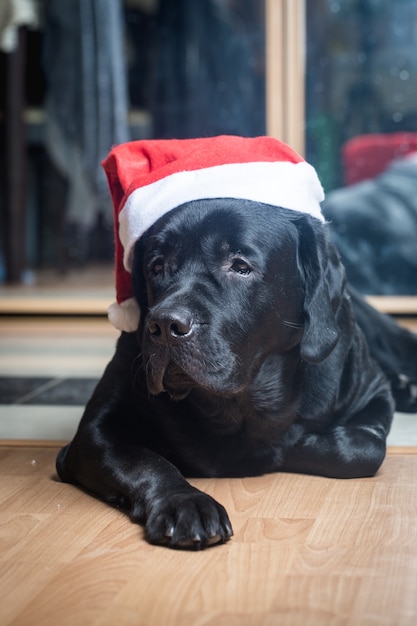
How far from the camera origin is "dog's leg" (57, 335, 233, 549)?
1326 millimetres

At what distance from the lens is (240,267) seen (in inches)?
62.3

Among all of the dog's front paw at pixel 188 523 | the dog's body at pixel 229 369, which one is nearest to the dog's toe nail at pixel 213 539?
the dog's front paw at pixel 188 523

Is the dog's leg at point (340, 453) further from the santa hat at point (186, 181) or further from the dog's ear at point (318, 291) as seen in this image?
the santa hat at point (186, 181)

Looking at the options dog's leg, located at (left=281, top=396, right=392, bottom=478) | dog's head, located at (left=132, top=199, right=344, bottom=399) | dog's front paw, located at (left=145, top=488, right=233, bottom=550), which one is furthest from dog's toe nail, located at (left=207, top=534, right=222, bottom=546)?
dog's leg, located at (left=281, top=396, right=392, bottom=478)

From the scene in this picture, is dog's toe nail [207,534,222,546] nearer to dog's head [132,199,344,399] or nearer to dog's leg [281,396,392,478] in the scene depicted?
dog's head [132,199,344,399]

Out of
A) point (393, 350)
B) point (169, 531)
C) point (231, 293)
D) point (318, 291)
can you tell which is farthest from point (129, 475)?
point (393, 350)

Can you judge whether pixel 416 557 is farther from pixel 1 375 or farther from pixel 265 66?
pixel 265 66

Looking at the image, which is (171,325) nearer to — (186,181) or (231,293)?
(231,293)

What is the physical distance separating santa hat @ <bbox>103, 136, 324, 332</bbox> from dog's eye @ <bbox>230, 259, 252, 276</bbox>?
0.42ft

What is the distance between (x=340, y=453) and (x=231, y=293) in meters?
0.36

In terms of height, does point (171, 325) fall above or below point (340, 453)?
above

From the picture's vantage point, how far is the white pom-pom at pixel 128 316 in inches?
69.8

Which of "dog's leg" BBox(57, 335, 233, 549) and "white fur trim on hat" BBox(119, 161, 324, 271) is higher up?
"white fur trim on hat" BBox(119, 161, 324, 271)

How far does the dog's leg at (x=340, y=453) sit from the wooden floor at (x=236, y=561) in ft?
0.10
